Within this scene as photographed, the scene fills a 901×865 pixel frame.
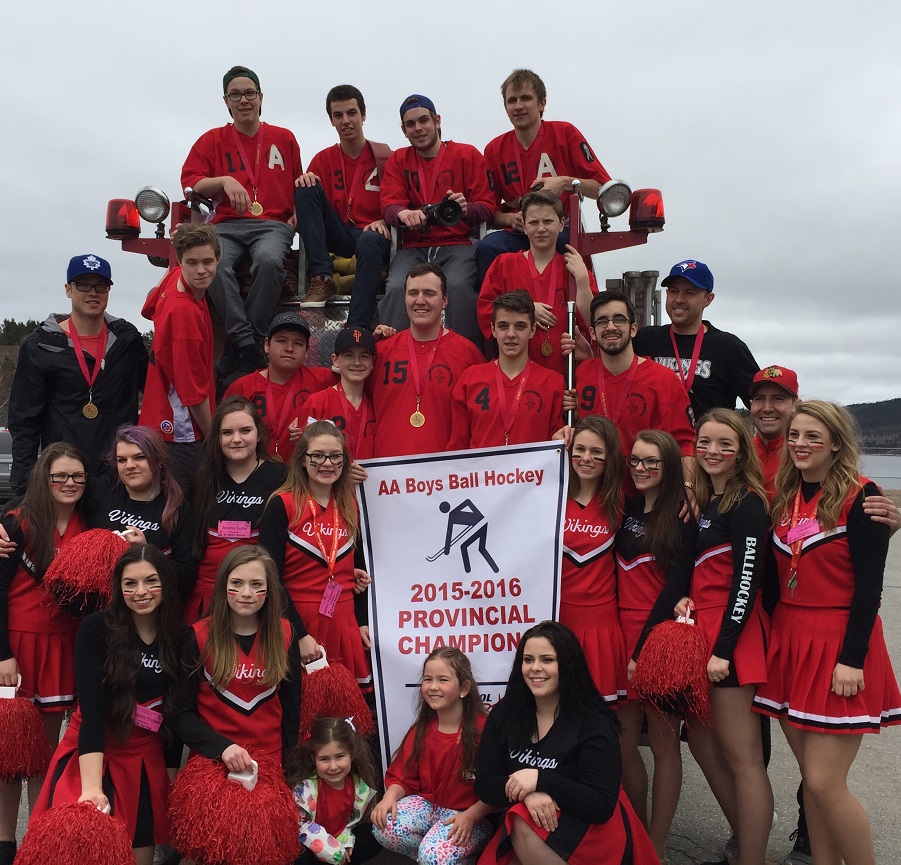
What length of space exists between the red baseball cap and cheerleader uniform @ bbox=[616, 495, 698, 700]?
3.18 feet

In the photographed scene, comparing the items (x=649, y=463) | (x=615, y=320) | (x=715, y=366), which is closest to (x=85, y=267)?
(x=615, y=320)

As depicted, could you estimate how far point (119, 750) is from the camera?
3.78m

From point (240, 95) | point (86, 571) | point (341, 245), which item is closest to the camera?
point (86, 571)

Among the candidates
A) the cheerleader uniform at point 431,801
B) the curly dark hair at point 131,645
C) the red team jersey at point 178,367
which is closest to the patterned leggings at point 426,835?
the cheerleader uniform at point 431,801

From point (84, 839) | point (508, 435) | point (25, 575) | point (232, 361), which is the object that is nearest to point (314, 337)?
point (232, 361)

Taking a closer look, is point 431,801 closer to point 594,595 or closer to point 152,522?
point 594,595

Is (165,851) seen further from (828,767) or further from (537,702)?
(828,767)

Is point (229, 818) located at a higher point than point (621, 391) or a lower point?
lower

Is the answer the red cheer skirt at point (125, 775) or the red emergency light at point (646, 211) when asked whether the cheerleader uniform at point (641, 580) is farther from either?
the red emergency light at point (646, 211)

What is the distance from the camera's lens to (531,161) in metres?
6.27

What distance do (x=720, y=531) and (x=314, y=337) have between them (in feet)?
10.5

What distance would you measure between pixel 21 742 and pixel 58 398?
1.92 m

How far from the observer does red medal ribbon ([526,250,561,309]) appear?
213 inches

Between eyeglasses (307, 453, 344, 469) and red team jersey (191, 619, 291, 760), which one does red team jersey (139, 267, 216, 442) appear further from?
red team jersey (191, 619, 291, 760)
